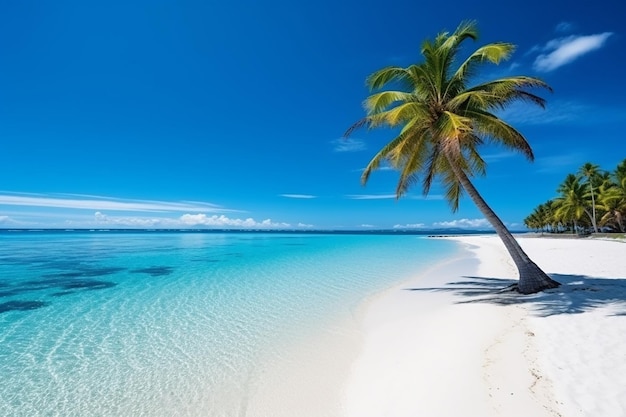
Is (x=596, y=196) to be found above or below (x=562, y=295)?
above

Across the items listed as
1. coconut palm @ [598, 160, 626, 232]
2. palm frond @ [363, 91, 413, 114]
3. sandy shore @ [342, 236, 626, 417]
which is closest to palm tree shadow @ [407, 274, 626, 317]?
sandy shore @ [342, 236, 626, 417]

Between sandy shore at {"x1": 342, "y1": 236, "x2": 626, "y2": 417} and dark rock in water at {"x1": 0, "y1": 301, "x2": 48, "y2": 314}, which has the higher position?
sandy shore at {"x1": 342, "y1": 236, "x2": 626, "y2": 417}

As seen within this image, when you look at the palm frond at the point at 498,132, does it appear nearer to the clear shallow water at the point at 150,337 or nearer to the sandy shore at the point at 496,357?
the sandy shore at the point at 496,357

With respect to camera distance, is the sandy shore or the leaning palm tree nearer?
the sandy shore

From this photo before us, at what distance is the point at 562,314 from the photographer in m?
6.04

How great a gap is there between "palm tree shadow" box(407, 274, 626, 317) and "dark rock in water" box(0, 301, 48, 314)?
10915 mm

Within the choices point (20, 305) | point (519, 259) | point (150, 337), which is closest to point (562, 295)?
point (519, 259)

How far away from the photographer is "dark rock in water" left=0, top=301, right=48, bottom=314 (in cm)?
857

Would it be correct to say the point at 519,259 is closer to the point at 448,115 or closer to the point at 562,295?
the point at 562,295

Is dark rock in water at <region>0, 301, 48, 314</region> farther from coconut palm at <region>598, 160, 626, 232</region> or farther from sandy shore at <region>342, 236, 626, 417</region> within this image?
coconut palm at <region>598, 160, 626, 232</region>

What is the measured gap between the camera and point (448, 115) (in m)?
7.96

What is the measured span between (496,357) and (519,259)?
4.91m

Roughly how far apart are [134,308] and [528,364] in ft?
29.2

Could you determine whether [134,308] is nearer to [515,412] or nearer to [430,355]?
[430,355]
